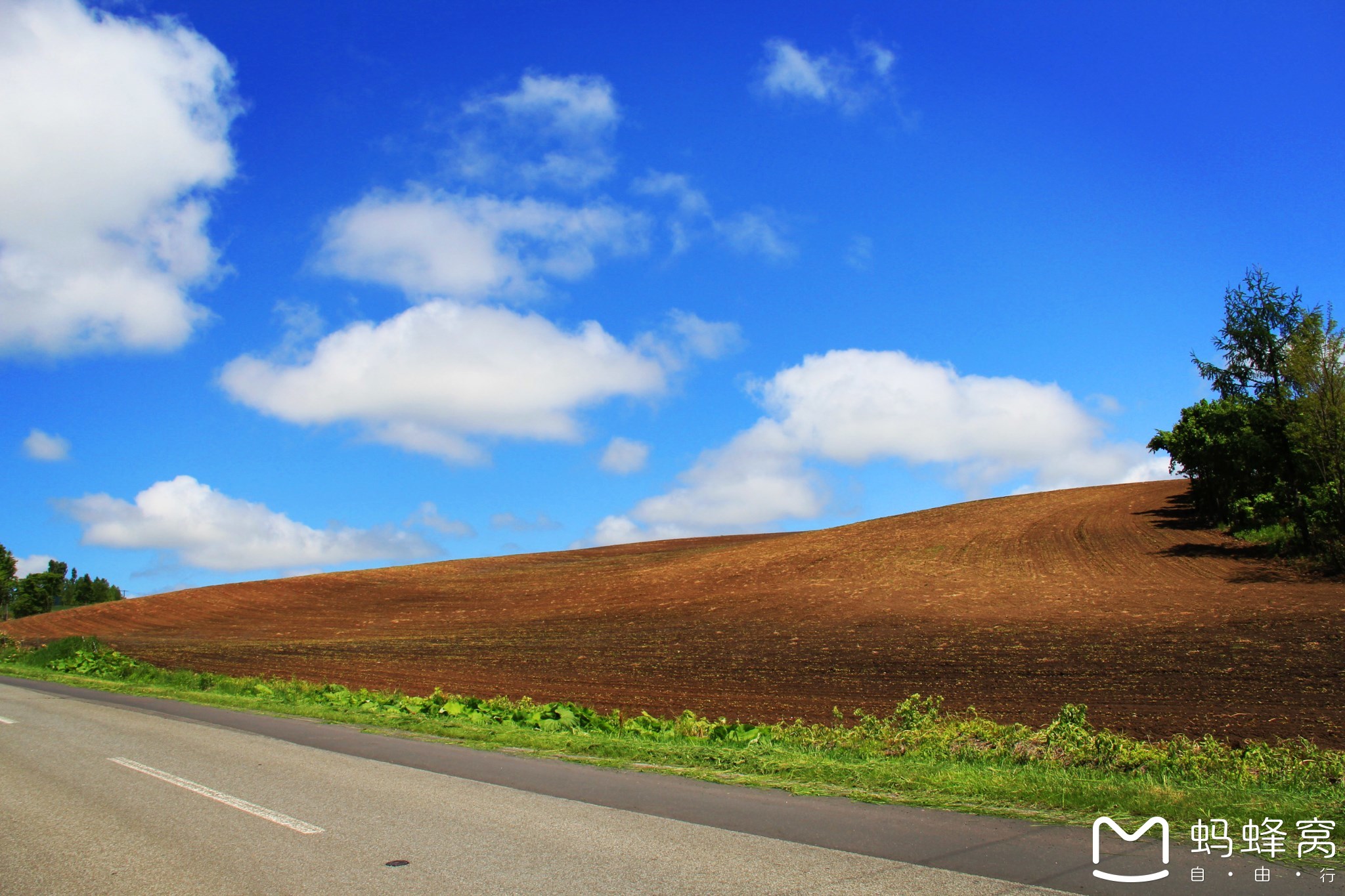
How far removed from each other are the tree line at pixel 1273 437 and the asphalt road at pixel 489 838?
124 feet

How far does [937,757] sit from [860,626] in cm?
2052

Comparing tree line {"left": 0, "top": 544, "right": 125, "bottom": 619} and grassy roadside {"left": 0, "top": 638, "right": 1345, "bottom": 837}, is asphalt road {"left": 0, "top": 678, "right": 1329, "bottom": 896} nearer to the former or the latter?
grassy roadside {"left": 0, "top": 638, "right": 1345, "bottom": 837}

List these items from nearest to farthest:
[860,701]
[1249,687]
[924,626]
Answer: [1249,687], [860,701], [924,626]

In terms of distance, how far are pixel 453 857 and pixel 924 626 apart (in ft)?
85.0

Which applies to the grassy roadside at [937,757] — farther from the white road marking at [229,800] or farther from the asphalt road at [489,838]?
the white road marking at [229,800]

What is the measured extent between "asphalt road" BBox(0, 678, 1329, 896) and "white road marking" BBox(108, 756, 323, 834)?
0.12ft

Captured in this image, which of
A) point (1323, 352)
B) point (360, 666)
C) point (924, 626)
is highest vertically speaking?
point (1323, 352)

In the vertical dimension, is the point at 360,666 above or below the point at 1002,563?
below

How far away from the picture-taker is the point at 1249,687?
1745 cm

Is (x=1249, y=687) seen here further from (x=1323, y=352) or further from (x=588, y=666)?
(x=1323, y=352)

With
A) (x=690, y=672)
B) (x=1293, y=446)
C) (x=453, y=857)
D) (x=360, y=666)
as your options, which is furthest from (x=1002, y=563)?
(x=453, y=857)

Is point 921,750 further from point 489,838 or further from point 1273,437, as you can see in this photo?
point 1273,437

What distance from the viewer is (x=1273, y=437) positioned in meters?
44.2

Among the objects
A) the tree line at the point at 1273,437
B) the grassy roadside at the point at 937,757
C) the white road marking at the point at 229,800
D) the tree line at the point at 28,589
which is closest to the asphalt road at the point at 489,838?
the white road marking at the point at 229,800
